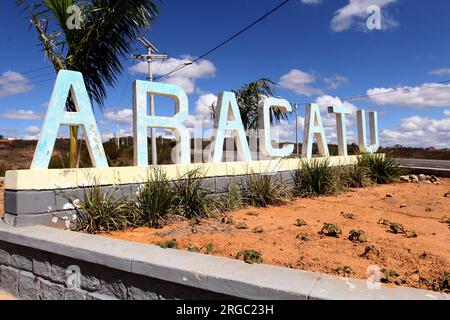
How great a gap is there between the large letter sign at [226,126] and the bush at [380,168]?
4.65m

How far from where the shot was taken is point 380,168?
10.8 meters

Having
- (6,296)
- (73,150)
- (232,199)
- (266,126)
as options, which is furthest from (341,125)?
(6,296)

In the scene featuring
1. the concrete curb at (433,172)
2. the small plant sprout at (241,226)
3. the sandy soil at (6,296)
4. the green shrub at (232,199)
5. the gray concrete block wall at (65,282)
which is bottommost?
the sandy soil at (6,296)

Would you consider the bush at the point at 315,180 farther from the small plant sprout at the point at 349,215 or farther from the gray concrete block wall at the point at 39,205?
the gray concrete block wall at the point at 39,205

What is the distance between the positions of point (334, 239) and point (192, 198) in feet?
7.48

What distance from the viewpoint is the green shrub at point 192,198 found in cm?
583

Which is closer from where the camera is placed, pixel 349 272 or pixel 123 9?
pixel 349 272

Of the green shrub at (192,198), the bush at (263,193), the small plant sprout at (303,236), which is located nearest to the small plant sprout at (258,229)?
the small plant sprout at (303,236)

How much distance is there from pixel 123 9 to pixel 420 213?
6.27 metres

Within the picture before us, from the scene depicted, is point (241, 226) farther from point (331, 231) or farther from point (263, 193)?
point (263, 193)

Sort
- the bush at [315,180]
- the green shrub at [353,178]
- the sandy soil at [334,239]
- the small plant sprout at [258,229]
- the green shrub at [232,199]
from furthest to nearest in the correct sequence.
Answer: the green shrub at [353,178], the bush at [315,180], the green shrub at [232,199], the small plant sprout at [258,229], the sandy soil at [334,239]

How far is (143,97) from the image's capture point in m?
5.96

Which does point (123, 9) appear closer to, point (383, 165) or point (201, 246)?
point (201, 246)
